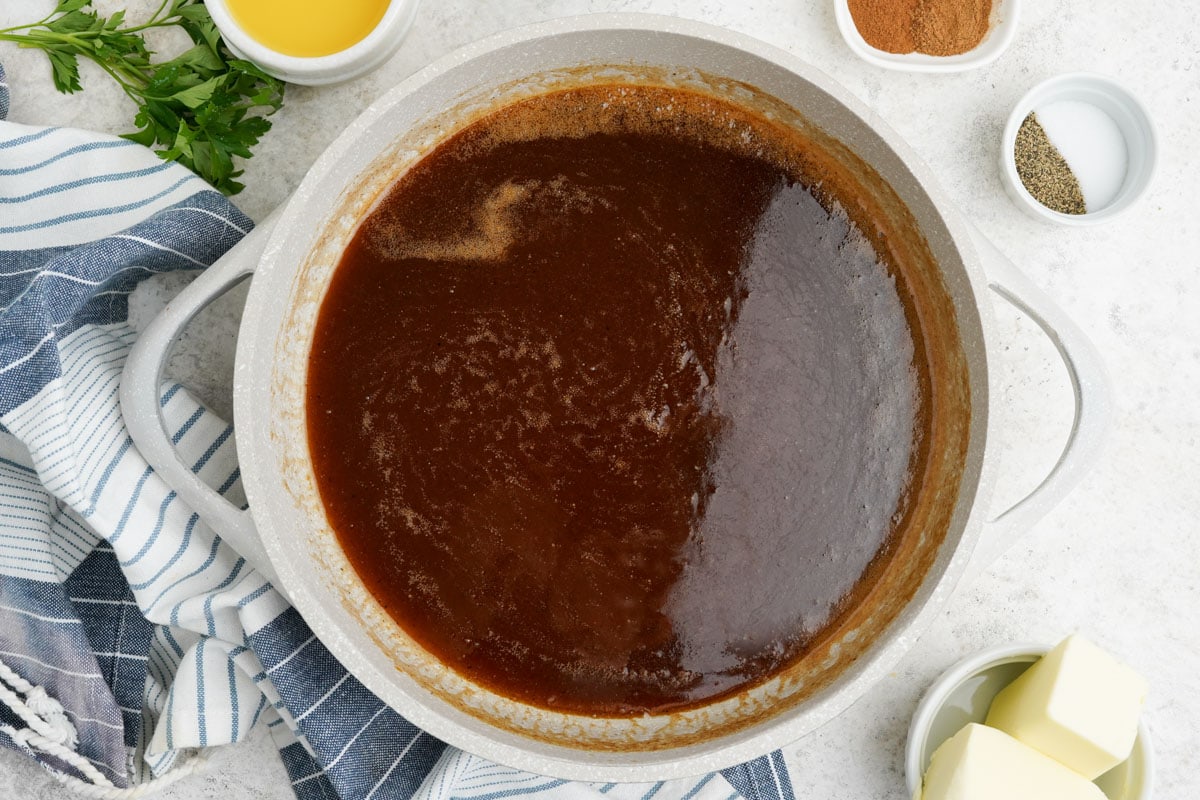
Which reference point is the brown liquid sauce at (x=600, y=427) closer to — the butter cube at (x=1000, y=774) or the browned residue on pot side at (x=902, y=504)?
the browned residue on pot side at (x=902, y=504)

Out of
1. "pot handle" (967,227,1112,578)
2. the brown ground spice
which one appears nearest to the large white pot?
"pot handle" (967,227,1112,578)

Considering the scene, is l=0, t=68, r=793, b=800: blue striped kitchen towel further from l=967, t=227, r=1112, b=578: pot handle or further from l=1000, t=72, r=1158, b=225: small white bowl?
l=1000, t=72, r=1158, b=225: small white bowl

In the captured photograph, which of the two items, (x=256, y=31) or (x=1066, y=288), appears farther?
(x=1066, y=288)

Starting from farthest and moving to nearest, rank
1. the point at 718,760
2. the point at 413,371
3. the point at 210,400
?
the point at 210,400, the point at 413,371, the point at 718,760

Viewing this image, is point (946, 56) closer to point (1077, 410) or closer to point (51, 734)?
point (1077, 410)

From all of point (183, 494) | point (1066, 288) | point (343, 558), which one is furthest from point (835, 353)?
point (183, 494)

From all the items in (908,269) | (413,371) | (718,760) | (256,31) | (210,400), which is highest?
(908,269)

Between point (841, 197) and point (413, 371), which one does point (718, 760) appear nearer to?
Answer: point (413, 371)
